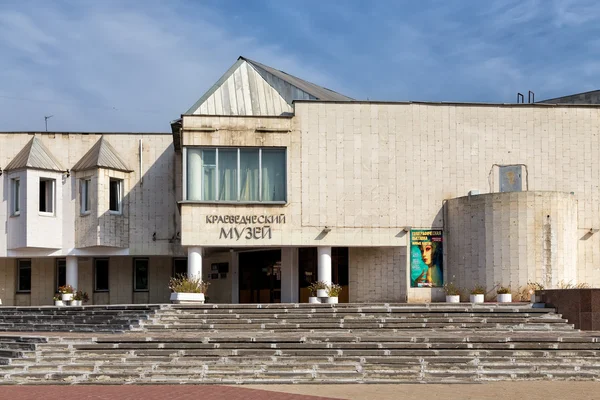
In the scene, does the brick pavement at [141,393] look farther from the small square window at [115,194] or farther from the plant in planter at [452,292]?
the small square window at [115,194]

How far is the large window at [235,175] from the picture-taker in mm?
30469

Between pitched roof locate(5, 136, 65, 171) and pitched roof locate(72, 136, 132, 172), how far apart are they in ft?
3.14

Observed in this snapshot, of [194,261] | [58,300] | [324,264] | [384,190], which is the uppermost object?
[384,190]

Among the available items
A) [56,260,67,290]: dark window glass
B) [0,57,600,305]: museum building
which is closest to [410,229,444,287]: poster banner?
[0,57,600,305]: museum building

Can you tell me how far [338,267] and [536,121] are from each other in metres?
9.41

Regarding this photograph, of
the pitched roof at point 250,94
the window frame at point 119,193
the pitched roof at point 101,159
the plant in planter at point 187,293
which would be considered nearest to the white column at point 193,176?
the pitched roof at point 250,94

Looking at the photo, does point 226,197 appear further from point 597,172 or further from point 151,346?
point 597,172

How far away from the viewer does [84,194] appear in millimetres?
36062

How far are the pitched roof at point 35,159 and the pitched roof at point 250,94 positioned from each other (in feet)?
26.7

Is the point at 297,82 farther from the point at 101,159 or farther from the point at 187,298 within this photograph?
the point at 187,298

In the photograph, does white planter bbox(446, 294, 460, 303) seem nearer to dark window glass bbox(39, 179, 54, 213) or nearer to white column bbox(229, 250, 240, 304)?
white column bbox(229, 250, 240, 304)

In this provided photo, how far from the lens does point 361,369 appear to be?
61.5ft

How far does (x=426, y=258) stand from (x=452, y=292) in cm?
187

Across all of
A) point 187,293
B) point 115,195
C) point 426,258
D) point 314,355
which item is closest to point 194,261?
point 187,293
